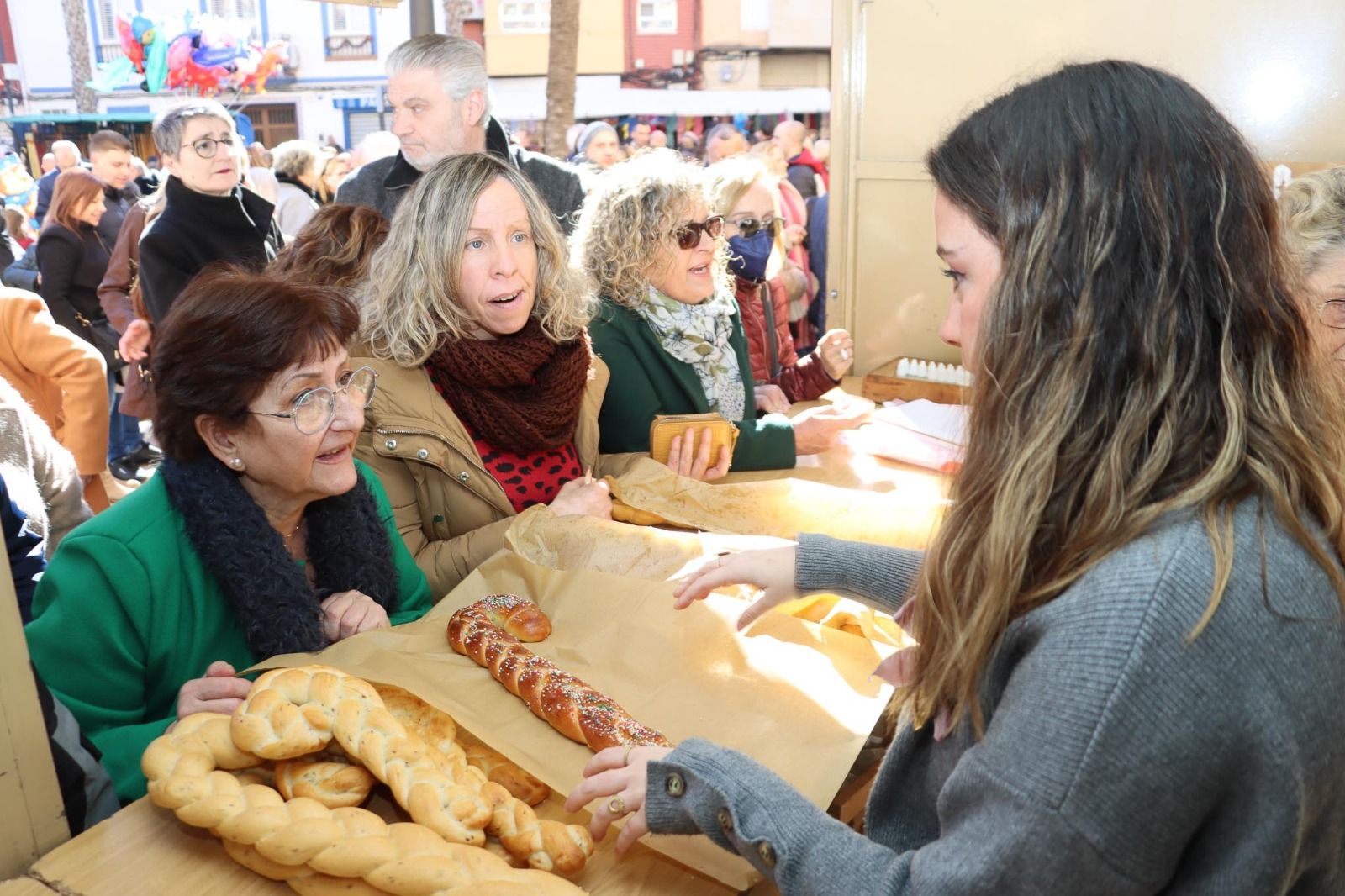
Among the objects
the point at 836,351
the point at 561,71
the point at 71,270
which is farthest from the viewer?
the point at 561,71

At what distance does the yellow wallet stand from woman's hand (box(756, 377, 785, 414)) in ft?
2.90

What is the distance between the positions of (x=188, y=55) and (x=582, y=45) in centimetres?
770

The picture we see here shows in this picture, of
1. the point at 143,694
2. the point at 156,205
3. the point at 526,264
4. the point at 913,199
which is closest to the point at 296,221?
the point at 156,205

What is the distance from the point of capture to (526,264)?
8.29 feet

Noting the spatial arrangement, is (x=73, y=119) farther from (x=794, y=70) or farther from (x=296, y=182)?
(x=794, y=70)

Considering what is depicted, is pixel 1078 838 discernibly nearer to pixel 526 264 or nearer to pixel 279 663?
pixel 279 663

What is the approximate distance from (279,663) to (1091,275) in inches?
48.1

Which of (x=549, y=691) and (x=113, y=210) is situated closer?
(x=549, y=691)

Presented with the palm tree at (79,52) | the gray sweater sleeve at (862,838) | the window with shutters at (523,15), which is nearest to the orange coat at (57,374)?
the gray sweater sleeve at (862,838)

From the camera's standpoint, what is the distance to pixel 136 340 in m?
4.46

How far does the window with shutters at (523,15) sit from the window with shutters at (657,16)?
73.6 inches

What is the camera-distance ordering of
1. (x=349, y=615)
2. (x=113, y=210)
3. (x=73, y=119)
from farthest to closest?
1. (x=73, y=119)
2. (x=113, y=210)
3. (x=349, y=615)

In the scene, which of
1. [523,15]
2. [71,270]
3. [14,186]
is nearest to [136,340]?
[71,270]

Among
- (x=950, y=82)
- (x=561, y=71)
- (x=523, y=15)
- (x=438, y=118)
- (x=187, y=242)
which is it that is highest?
(x=523, y=15)
